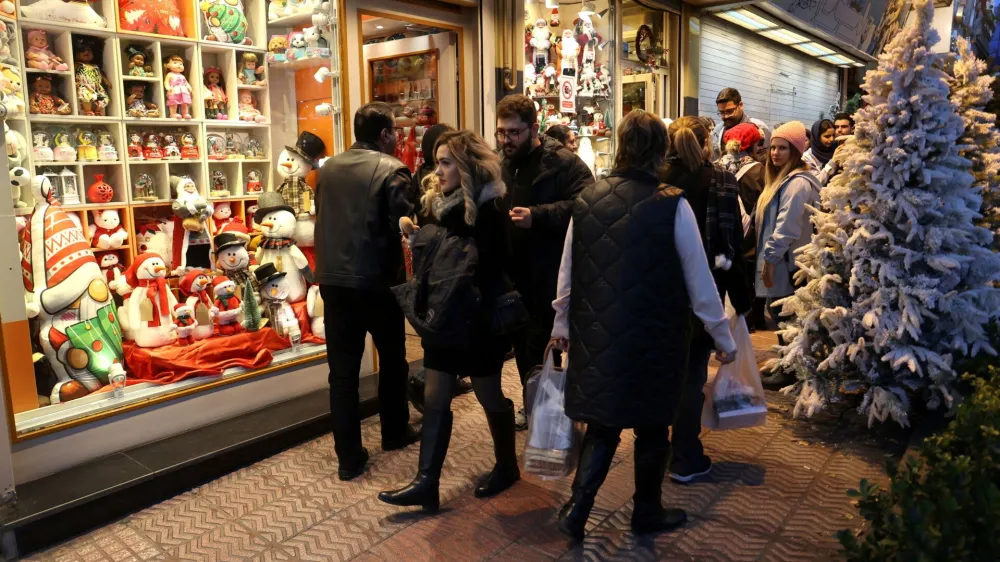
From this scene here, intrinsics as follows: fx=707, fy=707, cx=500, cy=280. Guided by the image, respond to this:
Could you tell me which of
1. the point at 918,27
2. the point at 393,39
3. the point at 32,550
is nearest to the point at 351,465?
the point at 32,550

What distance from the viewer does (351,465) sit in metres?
3.63

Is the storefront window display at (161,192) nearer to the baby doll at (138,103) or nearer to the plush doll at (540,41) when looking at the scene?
the baby doll at (138,103)

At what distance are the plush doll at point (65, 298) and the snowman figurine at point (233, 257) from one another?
2.42 ft

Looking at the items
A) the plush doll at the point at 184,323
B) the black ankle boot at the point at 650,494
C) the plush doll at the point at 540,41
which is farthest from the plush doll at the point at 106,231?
the plush doll at the point at 540,41

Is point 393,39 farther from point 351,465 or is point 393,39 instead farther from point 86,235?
point 351,465

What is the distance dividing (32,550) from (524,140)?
2890mm

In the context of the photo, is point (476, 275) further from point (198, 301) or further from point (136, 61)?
point (136, 61)

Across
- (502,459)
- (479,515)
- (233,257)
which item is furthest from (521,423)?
(233,257)

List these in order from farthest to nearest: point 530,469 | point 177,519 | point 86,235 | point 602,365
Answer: point 86,235
point 177,519
point 530,469
point 602,365

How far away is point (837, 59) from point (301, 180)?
1327 centimetres

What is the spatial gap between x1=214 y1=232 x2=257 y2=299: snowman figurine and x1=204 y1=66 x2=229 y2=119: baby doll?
2.90 feet

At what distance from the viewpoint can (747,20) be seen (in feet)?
31.9

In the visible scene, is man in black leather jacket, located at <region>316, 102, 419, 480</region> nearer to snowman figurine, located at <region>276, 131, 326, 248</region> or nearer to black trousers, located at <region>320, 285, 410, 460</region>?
black trousers, located at <region>320, 285, 410, 460</region>

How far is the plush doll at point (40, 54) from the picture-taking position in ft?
12.6
